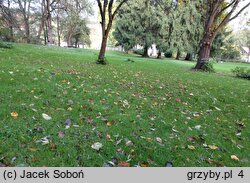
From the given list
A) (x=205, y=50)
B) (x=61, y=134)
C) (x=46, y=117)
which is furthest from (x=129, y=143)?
(x=205, y=50)

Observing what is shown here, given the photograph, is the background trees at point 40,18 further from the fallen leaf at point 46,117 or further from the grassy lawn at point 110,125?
the fallen leaf at point 46,117

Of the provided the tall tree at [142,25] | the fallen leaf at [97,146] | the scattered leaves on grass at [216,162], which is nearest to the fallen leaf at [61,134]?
the fallen leaf at [97,146]

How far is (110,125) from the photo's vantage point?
4492 millimetres

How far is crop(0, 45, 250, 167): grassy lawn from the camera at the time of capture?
341 centimetres

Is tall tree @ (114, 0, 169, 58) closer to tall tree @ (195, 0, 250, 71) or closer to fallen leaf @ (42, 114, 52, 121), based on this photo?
tall tree @ (195, 0, 250, 71)

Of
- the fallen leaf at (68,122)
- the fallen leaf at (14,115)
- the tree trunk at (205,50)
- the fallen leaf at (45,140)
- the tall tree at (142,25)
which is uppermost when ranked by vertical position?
the tall tree at (142,25)

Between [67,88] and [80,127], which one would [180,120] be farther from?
[67,88]

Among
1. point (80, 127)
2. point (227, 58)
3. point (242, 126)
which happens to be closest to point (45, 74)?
point (80, 127)

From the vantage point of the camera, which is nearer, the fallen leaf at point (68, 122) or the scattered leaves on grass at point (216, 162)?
the scattered leaves on grass at point (216, 162)

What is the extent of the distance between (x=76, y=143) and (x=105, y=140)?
0.47 meters

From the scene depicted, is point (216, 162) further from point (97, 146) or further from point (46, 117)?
point (46, 117)

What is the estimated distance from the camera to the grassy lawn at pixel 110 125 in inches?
134

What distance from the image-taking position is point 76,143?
143 inches

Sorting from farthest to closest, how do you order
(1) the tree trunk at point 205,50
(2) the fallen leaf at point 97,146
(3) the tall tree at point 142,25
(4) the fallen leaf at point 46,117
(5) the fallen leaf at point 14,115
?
(3) the tall tree at point 142,25 < (1) the tree trunk at point 205,50 < (4) the fallen leaf at point 46,117 < (5) the fallen leaf at point 14,115 < (2) the fallen leaf at point 97,146
